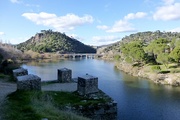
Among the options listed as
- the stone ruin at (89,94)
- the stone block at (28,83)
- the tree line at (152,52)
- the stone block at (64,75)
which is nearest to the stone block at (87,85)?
the stone ruin at (89,94)

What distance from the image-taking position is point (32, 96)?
555 inches

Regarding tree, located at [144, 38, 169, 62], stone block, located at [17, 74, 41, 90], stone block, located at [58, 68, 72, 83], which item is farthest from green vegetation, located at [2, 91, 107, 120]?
tree, located at [144, 38, 169, 62]

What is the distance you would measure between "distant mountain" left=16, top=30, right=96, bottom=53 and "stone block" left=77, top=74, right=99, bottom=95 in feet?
336

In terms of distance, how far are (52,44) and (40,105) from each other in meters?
128

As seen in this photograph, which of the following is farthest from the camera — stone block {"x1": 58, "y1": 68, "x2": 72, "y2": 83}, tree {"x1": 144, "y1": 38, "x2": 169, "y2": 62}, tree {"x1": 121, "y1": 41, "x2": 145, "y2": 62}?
Result: tree {"x1": 121, "y1": 41, "x2": 145, "y2": 62}

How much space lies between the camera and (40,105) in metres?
12.1

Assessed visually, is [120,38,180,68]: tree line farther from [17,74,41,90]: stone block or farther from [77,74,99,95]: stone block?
[17,74,41,90]: stone block

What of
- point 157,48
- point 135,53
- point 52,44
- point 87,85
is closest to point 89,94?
point 87,85

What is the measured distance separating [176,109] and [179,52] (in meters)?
23.3

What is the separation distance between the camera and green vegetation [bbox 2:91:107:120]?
393 inches

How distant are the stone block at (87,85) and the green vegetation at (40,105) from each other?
20.9 inches

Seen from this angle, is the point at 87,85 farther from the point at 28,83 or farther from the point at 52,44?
the point at 52,44

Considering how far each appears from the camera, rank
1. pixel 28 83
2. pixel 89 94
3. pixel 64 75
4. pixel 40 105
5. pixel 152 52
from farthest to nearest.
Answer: pixel 152 52 < pixel 64 75 < pixel 89 94 < pixel 28 83 < pixel 40 105

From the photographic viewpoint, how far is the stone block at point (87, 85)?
17.3 meters
